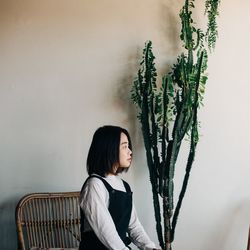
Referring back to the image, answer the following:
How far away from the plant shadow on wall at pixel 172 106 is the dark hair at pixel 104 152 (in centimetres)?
47

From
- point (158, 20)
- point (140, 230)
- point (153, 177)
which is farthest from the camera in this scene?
point (158, 20)

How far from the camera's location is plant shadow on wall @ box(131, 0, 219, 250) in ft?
7.78

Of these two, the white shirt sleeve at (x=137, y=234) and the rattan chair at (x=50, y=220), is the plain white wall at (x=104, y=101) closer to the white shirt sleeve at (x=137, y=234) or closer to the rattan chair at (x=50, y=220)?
the rattan chair at (x=50, y=220)

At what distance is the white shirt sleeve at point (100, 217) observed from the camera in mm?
1910

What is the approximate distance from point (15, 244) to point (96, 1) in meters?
1.51

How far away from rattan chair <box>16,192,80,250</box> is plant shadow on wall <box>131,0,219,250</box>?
50cm

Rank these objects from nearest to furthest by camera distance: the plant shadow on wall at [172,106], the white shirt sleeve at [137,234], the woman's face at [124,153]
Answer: the woman's face at [124,153] → the white shirt sleeve at [137,234] → the plant shadow on wall at [172,106]

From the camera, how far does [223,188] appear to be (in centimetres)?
272

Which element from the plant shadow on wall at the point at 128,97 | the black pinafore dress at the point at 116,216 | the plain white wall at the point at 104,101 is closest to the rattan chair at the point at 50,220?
the plain white wall at the point at 104,101

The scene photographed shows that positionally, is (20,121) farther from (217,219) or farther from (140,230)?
(217,219)

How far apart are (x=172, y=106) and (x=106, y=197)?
766 millimetres

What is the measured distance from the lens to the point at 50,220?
8.77 ft

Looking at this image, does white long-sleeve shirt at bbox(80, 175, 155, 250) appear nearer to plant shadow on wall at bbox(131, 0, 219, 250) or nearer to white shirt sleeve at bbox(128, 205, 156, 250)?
white shirt sleeve at bbox(128, 205, 156, 250)

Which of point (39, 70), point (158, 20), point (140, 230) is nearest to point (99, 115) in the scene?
point (39, 70)
